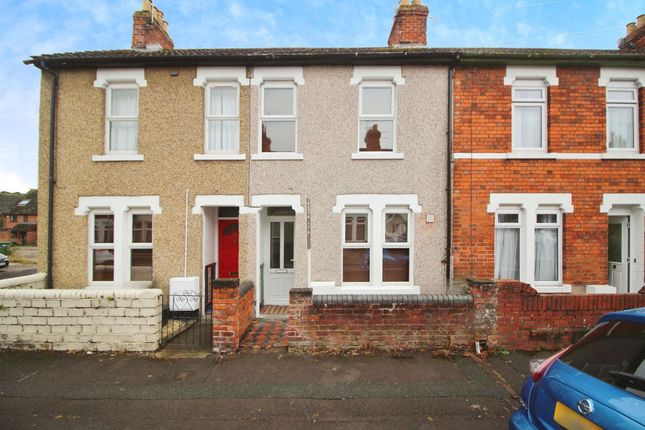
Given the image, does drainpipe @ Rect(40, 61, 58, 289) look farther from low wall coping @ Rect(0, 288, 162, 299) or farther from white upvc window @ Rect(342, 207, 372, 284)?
white upvc window @ Rect(342, 207, 372, 284)

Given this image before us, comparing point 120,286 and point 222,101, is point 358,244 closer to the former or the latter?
point 222,101

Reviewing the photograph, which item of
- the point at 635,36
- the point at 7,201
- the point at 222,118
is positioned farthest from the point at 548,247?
the point at 7,201

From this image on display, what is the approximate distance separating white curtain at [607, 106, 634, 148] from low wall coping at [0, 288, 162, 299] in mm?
10579

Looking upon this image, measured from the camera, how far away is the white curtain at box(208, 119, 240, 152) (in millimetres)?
7488

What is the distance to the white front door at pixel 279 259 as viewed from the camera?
816cm

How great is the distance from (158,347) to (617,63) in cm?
1150

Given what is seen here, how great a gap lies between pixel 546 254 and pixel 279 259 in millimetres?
6524

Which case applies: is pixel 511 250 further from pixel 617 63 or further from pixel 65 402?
pixel 65 402

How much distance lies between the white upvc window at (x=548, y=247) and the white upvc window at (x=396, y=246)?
3061 millimetres

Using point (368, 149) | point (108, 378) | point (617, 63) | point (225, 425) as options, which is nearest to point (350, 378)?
point (225, 425)

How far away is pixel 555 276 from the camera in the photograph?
743 cm

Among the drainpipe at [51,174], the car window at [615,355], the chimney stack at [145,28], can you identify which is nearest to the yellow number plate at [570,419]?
the car window at [615,355]

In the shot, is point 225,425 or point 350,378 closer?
point 225,425

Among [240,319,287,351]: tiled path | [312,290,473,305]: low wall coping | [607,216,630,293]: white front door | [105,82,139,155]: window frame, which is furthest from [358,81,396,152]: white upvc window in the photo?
[607,216,630,293]: white front door
